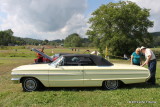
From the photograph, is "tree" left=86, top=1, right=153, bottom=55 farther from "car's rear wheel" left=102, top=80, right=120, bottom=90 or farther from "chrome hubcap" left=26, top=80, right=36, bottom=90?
"chrome hubcap" left=26, top=80, right=36, bottom=90

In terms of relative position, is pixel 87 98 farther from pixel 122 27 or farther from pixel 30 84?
pixel 122 27

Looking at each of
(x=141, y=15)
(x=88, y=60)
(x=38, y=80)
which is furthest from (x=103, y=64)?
(x=141, y=15)

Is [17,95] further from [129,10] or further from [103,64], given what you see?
[129,10]

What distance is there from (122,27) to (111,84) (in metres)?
26.7

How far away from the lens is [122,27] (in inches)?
1241

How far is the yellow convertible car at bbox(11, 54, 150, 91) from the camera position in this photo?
20.2ft

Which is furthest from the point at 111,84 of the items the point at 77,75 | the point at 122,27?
the point at 122,27

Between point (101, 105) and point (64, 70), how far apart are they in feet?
6.60

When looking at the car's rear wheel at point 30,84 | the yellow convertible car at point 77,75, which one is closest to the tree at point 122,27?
the yellow convertible car at point 77,75

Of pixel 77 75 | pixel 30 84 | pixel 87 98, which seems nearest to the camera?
pixel 87 98

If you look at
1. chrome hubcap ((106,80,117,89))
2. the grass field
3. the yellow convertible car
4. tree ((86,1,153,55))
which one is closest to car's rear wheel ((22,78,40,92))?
the yellow convertible car

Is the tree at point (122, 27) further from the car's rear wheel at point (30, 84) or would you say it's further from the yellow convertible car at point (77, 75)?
the car's rear wheel at point (30, 84)

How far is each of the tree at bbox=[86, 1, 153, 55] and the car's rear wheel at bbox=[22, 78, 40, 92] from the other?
24.3m

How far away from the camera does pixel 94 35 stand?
3431cm
